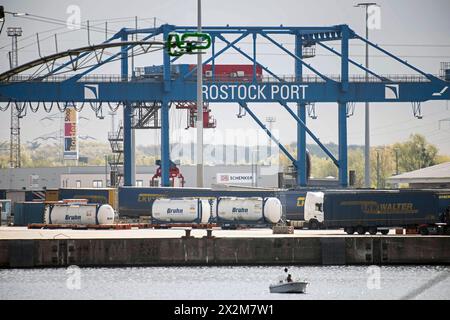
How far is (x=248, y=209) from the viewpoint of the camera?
352 feet

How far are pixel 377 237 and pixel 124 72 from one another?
45.6 meters

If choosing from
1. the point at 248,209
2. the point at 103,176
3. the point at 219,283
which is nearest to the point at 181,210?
the point at 248,209

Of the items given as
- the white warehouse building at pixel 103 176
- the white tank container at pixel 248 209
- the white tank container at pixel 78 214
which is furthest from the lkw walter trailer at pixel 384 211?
the white warehouse building at pixel 103 176

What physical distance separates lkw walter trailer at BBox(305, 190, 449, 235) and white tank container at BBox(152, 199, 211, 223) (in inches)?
433

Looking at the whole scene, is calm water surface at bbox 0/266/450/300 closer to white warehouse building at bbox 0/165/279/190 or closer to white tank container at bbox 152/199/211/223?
white tank container at bbox 152/199/211/223

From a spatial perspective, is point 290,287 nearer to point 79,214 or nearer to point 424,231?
point 424,231

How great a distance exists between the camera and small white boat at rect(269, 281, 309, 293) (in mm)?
73562

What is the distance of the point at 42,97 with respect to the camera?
115 metres

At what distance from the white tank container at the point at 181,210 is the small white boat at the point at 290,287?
32.5 m

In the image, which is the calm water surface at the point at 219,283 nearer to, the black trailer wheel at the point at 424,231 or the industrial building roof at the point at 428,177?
the black trailer wheel at the point at 424,231

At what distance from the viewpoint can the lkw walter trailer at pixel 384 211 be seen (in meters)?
100

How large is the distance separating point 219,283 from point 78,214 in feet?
104

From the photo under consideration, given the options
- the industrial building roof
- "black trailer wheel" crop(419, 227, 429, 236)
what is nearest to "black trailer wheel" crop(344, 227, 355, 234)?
"black trailer wheel" crop(419, 227, 429, 236)

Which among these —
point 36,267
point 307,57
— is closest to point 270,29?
point 307,57
